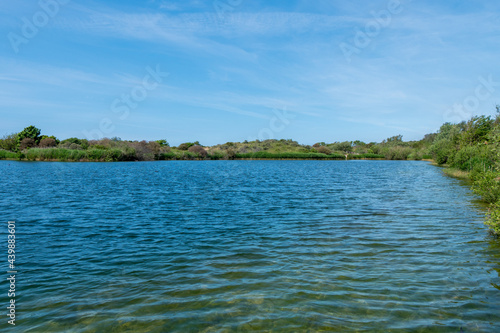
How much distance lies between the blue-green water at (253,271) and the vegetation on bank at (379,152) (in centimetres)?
303

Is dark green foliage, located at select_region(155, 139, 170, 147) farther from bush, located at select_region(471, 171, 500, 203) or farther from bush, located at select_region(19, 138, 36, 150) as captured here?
bush, located at select_region(471, 171, 500, 203)

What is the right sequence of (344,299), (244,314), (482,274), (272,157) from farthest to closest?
1. (272,157)
2. (482,274)
3. (344,299)
4. (244,314)

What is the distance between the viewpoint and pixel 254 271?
26.0 ft

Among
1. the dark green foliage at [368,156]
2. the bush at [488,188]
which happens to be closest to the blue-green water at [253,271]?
the bush at [488,188]

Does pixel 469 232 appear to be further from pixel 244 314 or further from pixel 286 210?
pixel 244 314

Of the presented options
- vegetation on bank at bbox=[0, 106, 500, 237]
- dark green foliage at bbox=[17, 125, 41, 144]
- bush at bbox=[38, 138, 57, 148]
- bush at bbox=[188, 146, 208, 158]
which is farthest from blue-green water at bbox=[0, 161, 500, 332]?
bush at bbox=[188, 146, 208, 158]

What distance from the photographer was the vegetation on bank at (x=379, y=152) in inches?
643

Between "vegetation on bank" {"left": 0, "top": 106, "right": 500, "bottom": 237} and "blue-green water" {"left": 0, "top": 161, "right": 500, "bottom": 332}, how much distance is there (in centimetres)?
303

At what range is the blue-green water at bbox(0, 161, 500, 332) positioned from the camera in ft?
18.3

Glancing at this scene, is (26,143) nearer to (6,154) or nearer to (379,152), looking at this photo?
(6,154)

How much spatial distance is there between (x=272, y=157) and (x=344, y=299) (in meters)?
118

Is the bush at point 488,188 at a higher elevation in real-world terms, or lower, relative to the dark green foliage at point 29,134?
lower

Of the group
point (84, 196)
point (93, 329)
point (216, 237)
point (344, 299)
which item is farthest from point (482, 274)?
point (84, 196)

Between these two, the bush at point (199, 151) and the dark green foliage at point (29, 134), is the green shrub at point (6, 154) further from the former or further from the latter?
the bush at point (199, 151)
